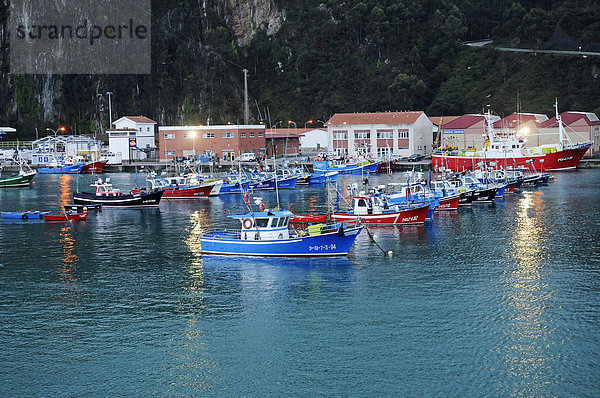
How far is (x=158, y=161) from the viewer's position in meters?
145

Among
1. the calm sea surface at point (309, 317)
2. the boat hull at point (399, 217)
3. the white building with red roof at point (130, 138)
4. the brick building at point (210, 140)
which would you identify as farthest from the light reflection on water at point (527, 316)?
the white building with red roof at point (130, 138)

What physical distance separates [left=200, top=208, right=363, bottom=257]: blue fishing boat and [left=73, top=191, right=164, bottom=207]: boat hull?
32786mm

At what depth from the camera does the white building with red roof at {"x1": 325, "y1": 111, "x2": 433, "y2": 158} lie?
442 ft

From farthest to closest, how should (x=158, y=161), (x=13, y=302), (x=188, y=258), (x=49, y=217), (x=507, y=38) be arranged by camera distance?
(x=507, y=38) → (x=158, y=161) → (x=49, y=217) → (x=188, y=258) → (x=13, y=302)

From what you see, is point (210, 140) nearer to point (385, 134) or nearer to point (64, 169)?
point (64, 169)

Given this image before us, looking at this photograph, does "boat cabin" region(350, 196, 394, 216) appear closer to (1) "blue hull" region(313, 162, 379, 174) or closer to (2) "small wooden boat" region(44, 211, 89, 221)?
(2) "small wooden boat" region(44, 211, 89, 221)

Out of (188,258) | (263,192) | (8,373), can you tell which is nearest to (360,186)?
(263,192)

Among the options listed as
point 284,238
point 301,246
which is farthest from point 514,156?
point 284,238

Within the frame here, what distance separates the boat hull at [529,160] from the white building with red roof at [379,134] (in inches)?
640

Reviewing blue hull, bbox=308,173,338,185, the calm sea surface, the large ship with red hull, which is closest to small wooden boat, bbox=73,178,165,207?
the calm sea surface

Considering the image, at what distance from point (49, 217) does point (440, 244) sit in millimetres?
36671

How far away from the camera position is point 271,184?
99.1m

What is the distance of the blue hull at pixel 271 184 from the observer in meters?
98.2

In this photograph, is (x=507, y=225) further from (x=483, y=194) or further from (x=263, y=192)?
(x=263, y=192)
